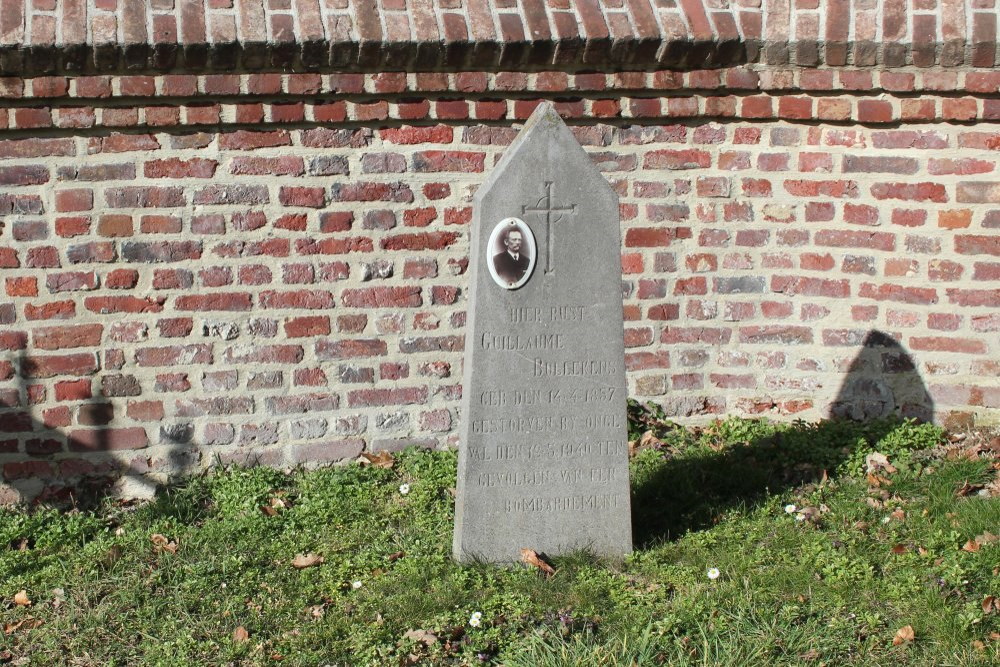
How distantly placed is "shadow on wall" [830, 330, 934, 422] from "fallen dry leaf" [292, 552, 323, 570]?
2804 mm

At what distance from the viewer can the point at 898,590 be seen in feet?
13.8

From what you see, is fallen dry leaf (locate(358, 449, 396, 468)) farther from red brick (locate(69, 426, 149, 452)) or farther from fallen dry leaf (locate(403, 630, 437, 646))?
fallen dry leaf (locate(403, 630, 437, 646))

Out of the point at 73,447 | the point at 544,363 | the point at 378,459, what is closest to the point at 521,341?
the point at 544,363

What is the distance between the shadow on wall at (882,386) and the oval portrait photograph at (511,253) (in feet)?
7.44

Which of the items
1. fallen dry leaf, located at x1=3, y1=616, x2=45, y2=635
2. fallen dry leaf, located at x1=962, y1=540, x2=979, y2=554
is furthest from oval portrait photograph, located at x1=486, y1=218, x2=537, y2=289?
fallen dry leaf, located at x1=3, y1=616, x2=45, y2=635

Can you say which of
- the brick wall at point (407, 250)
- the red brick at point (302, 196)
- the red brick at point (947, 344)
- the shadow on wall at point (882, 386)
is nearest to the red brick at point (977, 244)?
the brick wall at point (407, 250)

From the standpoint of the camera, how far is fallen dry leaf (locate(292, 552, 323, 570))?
15.1ft

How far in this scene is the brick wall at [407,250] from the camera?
5133 millimetres

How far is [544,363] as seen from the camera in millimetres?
4391

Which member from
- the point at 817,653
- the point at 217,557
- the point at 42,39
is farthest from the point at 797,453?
the point at 42,39

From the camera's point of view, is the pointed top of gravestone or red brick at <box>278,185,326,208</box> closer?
the pointed top of gravestone

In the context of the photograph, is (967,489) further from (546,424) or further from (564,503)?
(546,424)

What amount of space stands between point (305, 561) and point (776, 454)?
2.34 m

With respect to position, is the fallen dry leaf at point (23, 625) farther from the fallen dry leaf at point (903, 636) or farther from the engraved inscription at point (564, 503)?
the fallen dry leaf at point (903, 636)
